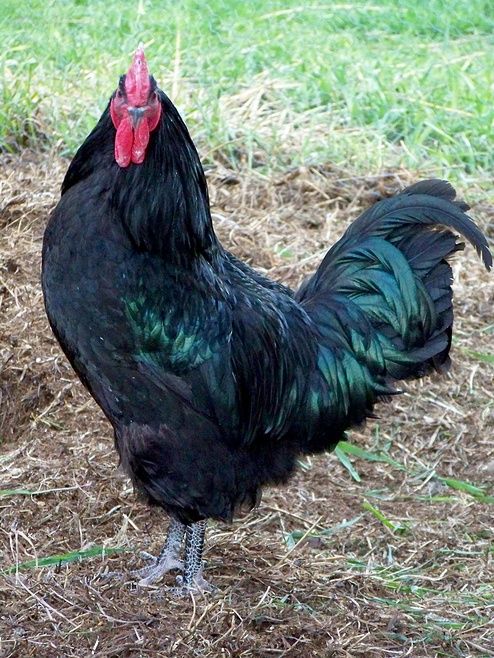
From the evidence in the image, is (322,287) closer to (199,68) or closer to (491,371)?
(491,371)

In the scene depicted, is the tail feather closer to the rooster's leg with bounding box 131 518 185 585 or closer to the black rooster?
the black rooster

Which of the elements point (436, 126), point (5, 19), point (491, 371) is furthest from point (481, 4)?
point (491, 371)

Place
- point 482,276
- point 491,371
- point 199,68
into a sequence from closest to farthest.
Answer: point 491,371
point 482,276
point 199,68

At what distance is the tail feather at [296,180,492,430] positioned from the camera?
3998mm

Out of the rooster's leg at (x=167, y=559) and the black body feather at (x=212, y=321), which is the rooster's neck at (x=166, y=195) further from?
the rooster's leg at (x=167, y=559)

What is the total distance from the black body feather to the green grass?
3.21m

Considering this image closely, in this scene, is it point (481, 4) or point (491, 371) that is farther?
point (481, 4)

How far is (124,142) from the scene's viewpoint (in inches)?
132

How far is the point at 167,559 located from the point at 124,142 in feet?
5.92

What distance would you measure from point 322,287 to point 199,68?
4.40 metres

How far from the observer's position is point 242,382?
3.79m

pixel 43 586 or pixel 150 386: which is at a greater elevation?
pixel 150 386

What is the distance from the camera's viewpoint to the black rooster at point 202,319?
346 centimetres

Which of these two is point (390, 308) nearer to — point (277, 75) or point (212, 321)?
point (212, 321)
